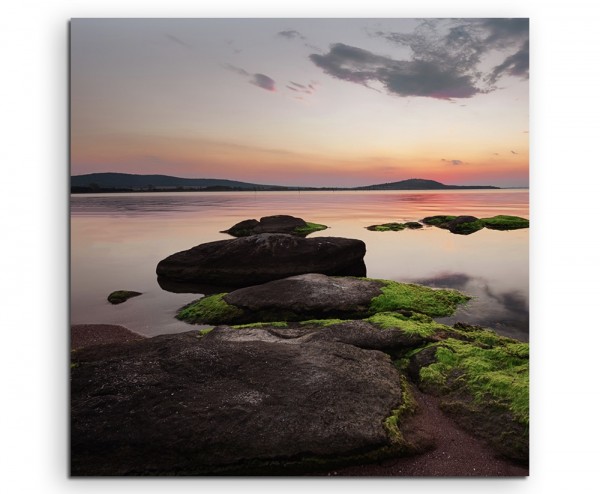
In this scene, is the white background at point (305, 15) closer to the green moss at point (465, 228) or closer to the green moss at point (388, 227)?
the green moss at point (465, 228)

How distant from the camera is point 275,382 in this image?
4746mm

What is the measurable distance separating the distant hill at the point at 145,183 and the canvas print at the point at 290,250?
0.04 m

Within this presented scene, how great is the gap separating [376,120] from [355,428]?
15.6ft

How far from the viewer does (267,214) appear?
28.3 ft

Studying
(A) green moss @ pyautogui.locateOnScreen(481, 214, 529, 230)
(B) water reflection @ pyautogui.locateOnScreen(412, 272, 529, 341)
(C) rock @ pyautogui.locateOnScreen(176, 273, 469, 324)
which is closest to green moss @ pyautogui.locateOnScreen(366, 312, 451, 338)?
(C) rock @ pyautogui.locateOnScreen(176, 273, 469, 324)

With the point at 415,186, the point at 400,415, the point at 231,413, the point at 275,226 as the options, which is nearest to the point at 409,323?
the point at 400,415

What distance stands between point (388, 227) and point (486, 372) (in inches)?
227

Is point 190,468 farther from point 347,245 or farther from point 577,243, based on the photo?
point 347,245

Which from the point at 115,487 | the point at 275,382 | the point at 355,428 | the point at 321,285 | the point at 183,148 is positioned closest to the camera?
the point at 355,428

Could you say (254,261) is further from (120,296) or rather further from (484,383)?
(484,383)

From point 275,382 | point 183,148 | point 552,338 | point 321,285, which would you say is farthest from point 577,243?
point 183,148

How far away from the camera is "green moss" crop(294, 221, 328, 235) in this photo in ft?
30.1

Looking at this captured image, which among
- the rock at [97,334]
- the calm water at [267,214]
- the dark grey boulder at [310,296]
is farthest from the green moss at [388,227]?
the rock at [97,334]

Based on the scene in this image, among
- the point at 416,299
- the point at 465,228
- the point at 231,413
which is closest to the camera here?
the point at 231,413
